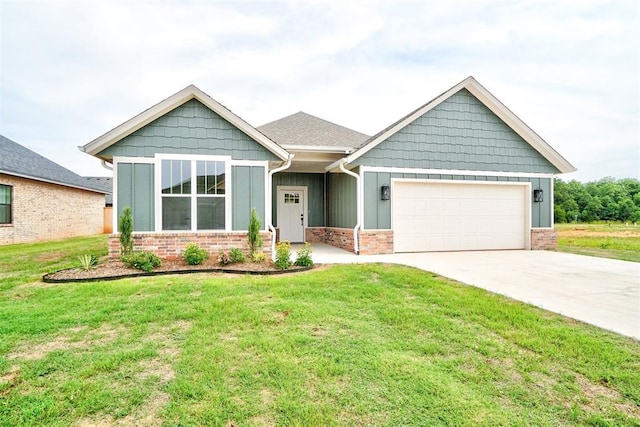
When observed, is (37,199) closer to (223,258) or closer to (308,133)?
(308,133)

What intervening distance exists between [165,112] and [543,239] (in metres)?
12.1

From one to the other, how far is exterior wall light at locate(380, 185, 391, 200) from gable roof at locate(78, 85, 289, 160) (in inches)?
128

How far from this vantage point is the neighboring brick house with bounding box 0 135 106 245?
1344 cm

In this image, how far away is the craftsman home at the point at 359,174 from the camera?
25.7 feet

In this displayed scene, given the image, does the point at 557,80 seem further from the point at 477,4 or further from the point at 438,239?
the point at 438,239

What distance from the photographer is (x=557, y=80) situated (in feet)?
52.2

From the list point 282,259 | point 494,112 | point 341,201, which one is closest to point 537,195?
point 494,112

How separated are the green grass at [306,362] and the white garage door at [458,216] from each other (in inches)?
210

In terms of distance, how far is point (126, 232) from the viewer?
721 centimetres

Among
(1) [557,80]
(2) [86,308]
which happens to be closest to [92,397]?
(2) [86,308]

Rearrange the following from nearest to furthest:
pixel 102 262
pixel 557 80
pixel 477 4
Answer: pixel 102 262 → pixel 477 4 → pixel 557 80

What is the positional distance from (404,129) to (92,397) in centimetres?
952

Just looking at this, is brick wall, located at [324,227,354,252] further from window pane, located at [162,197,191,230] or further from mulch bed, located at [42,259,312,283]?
window pane, located at [162,197,191,230]

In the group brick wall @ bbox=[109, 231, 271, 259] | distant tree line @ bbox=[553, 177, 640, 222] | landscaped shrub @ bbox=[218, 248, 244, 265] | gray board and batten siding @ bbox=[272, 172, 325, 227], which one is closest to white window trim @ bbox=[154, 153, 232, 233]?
brick wall @ bbox=[109, 231, 271, 259]
